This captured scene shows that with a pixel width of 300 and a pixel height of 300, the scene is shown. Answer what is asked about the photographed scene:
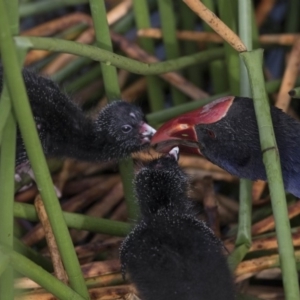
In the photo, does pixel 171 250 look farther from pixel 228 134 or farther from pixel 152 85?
pixel 152 85

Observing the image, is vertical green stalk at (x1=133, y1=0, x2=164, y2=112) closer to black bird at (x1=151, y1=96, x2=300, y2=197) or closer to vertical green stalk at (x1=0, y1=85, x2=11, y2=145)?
black bird at (x1=151, y1=96, x2=300, y2=197)

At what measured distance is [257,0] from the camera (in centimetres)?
224

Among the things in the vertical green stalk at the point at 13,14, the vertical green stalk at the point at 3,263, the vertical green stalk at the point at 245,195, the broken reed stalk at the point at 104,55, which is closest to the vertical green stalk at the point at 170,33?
the broken reed stalk at the point at 104,55

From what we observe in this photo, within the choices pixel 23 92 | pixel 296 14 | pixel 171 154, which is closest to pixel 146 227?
pixel 171 154

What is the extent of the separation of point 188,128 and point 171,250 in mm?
310

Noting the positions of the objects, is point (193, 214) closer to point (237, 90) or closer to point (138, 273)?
point (138, 273)

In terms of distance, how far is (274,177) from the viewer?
1145 millimetres

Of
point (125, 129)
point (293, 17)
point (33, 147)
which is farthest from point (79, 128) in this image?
point (293, 17)

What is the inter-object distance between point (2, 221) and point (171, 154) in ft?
1.24

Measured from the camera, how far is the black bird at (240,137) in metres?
1.33

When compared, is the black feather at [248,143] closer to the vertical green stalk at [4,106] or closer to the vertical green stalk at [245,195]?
the vertical green stalk at [245,195]

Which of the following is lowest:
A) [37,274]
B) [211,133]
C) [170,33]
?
[37,274]

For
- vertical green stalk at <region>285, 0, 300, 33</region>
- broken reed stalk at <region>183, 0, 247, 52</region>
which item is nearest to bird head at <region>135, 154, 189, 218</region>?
broken reed stalk at <region>183, 0, 247, 52</region>

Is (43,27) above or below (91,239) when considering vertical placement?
above
